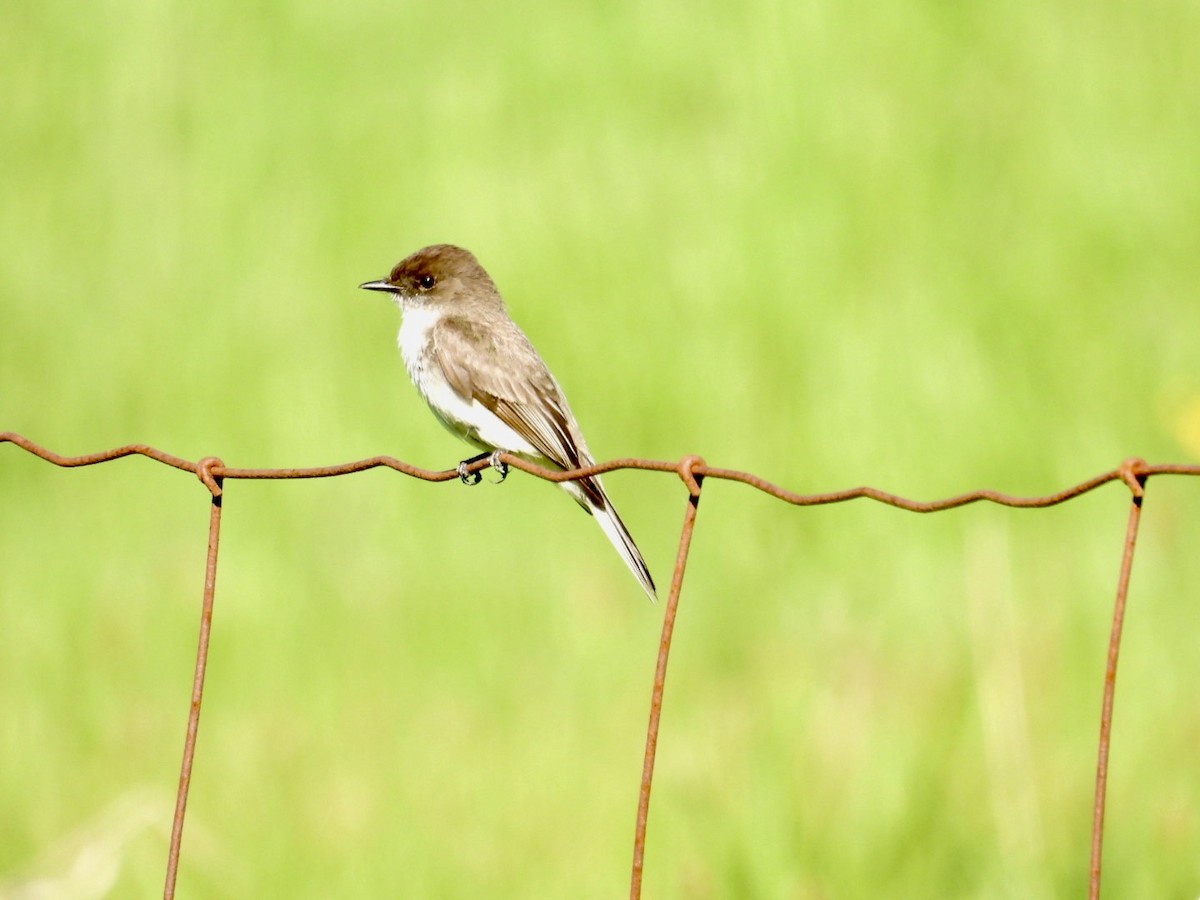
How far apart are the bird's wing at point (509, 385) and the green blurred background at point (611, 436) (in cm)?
100

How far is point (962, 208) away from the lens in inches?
338

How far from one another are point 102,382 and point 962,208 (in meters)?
4.02

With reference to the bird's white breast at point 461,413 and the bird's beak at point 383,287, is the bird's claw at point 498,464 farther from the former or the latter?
the bird's beak at point 383,287

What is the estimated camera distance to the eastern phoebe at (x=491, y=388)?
17.1 ft

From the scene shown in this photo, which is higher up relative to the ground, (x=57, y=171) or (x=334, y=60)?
(x=334, y=60)

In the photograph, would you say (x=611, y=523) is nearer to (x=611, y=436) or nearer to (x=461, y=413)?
(x=461, y=413)

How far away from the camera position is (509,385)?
530 cm

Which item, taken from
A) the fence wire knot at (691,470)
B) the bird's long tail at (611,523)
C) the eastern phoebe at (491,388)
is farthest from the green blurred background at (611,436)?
the fence wire knot at (691,470)

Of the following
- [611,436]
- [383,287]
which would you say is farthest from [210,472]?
[611,436]

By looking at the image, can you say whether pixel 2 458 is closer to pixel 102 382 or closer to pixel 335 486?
pixel 102 382

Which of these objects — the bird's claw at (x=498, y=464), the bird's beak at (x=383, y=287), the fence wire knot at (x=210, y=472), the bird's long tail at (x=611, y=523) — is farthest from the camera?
the bird's beak at (x=383, y=287)

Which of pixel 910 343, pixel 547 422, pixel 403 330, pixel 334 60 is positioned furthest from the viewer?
pixel 334 60

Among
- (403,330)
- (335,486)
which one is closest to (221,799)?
(403,330)

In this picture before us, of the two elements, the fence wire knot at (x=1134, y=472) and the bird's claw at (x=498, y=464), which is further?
the bird's claw at (x=498, y=464)
